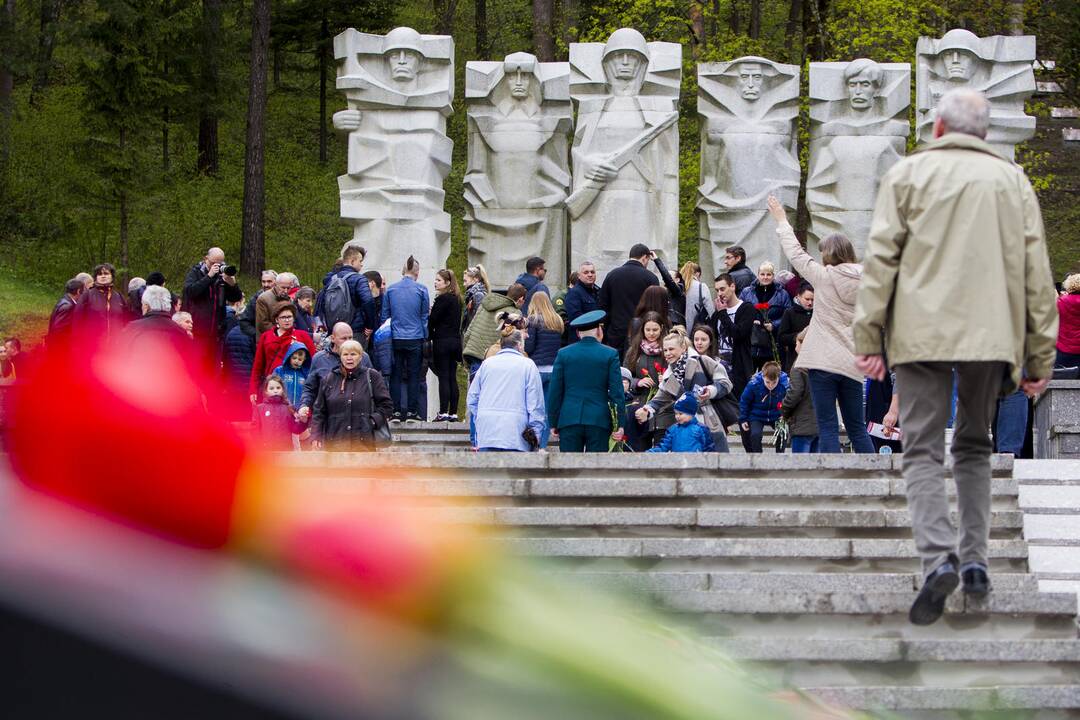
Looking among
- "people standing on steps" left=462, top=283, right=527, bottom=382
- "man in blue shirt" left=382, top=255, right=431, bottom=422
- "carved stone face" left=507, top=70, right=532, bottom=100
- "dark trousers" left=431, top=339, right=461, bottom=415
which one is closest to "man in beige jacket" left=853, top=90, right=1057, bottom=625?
"people standing on steps" left=462, top=283, right=527, bottom=382

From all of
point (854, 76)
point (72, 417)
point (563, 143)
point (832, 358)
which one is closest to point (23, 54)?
point (563, 143)

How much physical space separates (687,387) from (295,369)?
3539mm

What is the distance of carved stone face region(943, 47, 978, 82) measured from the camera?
21.0 meters

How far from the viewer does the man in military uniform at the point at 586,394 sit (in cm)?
1108

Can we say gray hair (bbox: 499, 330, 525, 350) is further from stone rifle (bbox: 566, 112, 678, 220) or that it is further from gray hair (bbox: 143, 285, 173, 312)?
stone rifle (bbox: 566, 112, 678, 220)

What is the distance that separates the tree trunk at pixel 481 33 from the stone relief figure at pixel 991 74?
697 inches

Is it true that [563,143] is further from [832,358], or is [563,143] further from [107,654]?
[107,654]

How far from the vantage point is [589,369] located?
36.2 feet

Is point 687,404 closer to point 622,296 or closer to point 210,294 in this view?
point 622,296

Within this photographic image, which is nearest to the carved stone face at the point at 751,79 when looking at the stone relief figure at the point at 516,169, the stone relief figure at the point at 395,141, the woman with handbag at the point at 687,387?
the stone relief figure at the point at 516,169

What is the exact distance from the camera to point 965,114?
5348 millimetres

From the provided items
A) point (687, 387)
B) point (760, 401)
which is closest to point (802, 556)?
point (687, 387)

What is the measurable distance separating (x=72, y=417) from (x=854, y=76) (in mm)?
20755

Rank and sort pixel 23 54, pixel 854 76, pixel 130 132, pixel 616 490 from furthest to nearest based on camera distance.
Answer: pixel 23 54, pixel 130 132, pixel 854 76, pixel 616 490
